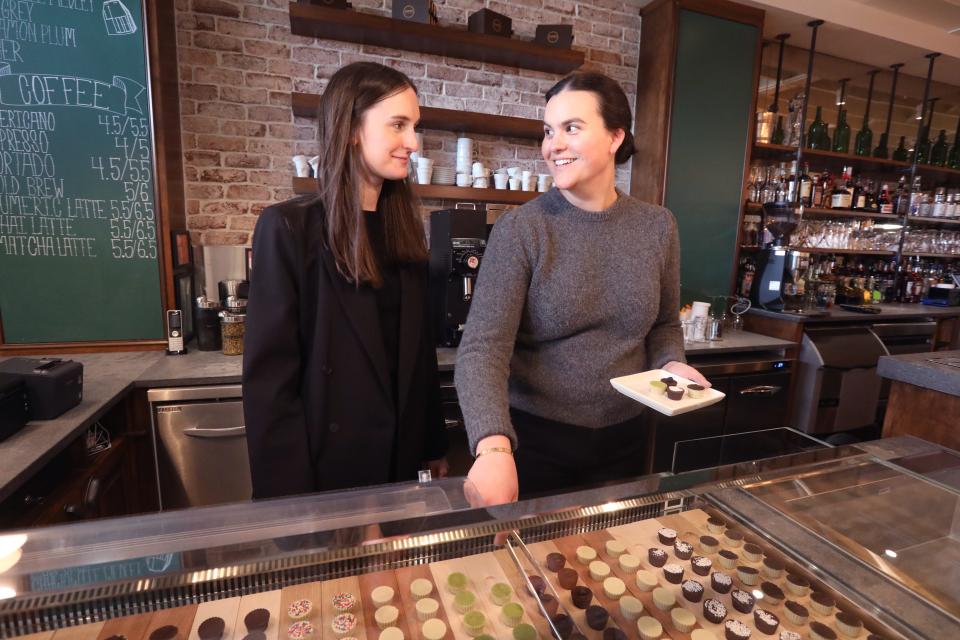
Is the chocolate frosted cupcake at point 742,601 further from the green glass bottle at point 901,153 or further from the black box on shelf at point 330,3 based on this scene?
the green glass bottle at point 901,153

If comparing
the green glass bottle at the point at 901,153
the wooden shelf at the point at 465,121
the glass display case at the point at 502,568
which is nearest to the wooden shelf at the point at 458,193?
the wooden shelf at the point at 465,121

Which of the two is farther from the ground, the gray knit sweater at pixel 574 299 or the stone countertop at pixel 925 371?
the gray knit sweater at pixel 574 299

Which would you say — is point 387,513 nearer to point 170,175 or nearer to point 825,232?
point 170,175

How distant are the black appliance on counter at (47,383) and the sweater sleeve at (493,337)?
121cm

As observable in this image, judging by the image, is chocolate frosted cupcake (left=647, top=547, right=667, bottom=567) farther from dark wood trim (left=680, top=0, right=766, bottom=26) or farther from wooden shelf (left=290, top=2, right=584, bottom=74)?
dark wood trim (left=680, top=0, right=766, bottom=26)

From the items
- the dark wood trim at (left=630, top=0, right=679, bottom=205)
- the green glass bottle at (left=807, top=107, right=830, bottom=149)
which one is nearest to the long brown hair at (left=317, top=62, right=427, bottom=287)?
the dark wood trim at (left=630, top=0, right=679, bottom=205)

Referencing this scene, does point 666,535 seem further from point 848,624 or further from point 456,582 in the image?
point 456,582

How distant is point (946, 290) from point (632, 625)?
4.76 m

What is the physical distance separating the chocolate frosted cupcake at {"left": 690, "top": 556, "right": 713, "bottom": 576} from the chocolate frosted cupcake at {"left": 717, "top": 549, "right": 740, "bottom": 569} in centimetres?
2

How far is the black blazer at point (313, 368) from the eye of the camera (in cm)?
122

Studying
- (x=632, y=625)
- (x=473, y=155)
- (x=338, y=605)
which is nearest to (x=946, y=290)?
(x=473, y=155)

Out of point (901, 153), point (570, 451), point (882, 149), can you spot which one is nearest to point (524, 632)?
point (570, 451)

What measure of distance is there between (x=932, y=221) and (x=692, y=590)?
Answer: 17.0ft

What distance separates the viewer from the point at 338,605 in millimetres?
677
